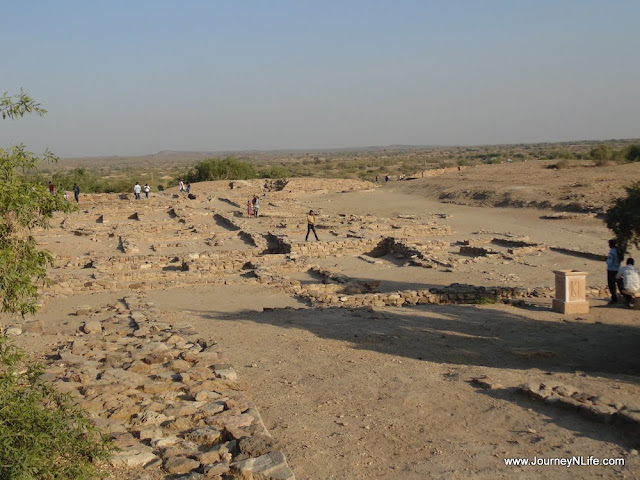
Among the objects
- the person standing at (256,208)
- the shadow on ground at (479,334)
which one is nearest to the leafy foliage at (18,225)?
the shadow on ground at (479,334)

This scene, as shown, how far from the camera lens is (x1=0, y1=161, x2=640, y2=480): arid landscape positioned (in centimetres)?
512

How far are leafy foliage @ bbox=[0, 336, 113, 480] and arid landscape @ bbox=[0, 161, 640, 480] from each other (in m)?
0.43

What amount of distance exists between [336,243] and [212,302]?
6668 millimetres

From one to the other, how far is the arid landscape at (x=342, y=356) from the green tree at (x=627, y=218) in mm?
1486

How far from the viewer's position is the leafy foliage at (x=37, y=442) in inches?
154

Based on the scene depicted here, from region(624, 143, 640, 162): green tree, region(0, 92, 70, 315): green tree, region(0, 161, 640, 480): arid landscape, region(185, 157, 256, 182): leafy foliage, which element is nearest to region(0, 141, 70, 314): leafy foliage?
region(0, 92, 70, 315): green tree

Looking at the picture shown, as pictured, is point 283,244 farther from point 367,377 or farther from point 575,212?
point 575,212

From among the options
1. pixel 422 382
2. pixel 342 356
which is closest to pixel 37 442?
pixel 422 382

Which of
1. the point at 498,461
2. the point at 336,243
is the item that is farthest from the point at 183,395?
the point at 336,243

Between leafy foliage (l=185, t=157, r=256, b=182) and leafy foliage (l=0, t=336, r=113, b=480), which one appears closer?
leafy foliage (l=0, t=336, r=113, b=480)

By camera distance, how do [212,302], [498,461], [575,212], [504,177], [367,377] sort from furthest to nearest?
[504,177] → [575,212] → [212,302] → [367,377] → [498,461]

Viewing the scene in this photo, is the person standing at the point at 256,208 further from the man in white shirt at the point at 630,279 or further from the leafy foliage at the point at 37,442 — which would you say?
the leafy foliage at the point at 37,442

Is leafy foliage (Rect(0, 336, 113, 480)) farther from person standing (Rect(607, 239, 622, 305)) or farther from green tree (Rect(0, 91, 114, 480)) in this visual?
person standing (Rect(607, 239, 622, 305))

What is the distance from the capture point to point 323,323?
33.6 feet
